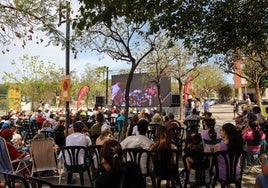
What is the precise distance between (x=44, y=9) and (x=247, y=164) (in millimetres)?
6358

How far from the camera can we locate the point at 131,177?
3.46 m

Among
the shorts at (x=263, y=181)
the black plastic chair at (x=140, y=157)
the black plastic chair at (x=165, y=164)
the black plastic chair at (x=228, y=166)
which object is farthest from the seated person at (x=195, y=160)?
the shorts at (x=263, y=181)

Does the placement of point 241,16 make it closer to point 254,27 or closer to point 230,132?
point 254,27

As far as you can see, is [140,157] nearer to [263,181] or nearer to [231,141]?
[231,141]

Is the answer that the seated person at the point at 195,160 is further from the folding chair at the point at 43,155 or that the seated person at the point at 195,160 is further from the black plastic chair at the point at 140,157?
the folding chair at the point at 43,155

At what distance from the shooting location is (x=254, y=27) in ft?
28.1

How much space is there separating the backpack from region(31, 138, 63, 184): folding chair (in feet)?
14.3

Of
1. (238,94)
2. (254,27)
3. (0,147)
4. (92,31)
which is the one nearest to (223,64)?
(92,31)

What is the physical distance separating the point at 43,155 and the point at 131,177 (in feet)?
15.0

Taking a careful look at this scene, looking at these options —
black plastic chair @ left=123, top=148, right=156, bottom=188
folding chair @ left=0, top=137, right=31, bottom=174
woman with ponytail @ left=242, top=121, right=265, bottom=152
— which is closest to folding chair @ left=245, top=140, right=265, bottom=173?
woman with ponytail @ left=242, top=121, right=265, bottom=152

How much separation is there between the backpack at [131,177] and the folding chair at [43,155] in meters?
4.36

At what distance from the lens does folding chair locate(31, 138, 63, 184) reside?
7.50 metres

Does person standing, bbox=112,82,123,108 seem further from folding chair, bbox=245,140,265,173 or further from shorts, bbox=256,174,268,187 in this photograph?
shorts, bbox=256,174,268,187

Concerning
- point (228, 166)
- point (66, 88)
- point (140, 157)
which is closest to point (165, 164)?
point (140, 157)
